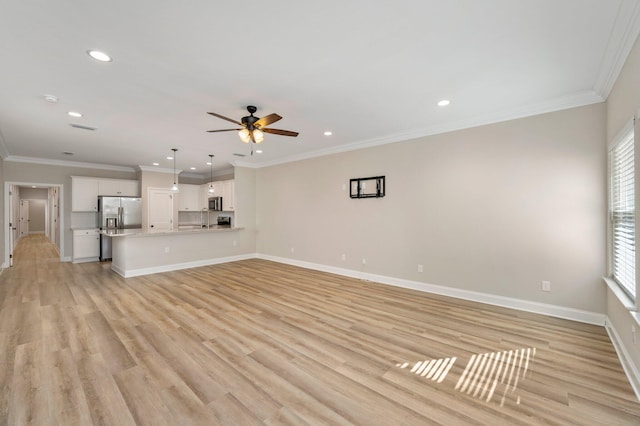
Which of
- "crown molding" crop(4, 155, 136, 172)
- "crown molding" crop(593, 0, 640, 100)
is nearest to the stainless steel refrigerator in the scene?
"crown molding" crop(4, 155, 136, 172)

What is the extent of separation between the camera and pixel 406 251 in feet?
15.7

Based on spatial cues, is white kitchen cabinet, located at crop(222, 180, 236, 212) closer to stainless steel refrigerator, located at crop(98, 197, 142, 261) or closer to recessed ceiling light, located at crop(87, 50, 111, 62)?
stainless steel refrigerator, located at crop(98, 197, 142, 261)

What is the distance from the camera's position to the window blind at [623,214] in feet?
7.90

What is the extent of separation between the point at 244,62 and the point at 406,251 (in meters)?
3.79

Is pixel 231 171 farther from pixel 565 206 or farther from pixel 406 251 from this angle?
pixel 565 206

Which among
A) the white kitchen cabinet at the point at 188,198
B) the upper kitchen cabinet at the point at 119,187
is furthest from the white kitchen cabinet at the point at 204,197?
the upper kitchen cabinet at the point at 119,187

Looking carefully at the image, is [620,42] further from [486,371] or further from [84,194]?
[84,194]

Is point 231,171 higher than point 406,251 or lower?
higher

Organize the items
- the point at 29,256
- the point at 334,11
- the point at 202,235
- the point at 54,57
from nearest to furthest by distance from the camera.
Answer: the point at 334,11, the point at 54,57, the point at 202,235, the point at 29,256

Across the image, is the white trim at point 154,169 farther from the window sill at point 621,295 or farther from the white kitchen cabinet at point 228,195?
the window sill at point 621,295

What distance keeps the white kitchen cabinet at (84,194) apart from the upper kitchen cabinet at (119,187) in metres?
0.15

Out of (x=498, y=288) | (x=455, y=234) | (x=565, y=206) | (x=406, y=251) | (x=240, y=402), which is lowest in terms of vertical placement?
(x=240, y=402)

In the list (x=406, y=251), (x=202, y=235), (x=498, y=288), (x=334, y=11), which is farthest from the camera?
(x=202, y=235)

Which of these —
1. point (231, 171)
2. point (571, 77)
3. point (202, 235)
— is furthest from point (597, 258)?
point (231, 171)
